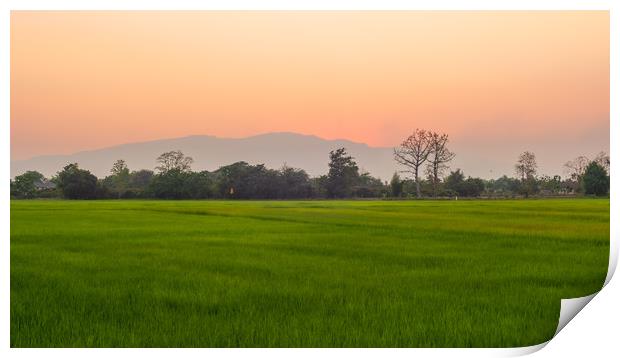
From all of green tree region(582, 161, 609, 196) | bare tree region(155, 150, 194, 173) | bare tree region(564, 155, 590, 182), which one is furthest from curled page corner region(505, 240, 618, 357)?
bare tree region(155, 150, 194, 173)

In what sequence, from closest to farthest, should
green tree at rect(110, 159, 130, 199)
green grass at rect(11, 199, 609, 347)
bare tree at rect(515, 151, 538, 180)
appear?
green grass at rect(11, 199, 609, 347) < green tree at rect(110, 159, 130, 199) < bare tree at rect(515, 151, 538, 180)

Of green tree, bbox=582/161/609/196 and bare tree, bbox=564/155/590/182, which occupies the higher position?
bare tree, bbox=564/155/590/182

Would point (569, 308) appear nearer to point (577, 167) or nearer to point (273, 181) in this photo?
point (577, 167)

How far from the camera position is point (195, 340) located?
475 cm

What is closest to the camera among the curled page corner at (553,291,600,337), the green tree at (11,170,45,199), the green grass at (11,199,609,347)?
the green grass at (11,199,609,347)

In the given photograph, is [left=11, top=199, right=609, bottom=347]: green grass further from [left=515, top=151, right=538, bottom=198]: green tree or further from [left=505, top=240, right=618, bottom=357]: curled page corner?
[left=515, top=151, right=538, bottom=198]: green tree

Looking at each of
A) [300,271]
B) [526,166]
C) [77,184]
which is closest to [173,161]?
[77,184]

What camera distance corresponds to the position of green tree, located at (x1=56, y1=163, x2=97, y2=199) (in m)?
6.08

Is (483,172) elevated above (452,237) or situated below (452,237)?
above

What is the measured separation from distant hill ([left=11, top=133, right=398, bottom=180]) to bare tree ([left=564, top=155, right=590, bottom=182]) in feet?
6.58

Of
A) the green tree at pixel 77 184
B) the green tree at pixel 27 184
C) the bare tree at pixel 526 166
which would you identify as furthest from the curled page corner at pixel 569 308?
the green tree at pixel 27 184
